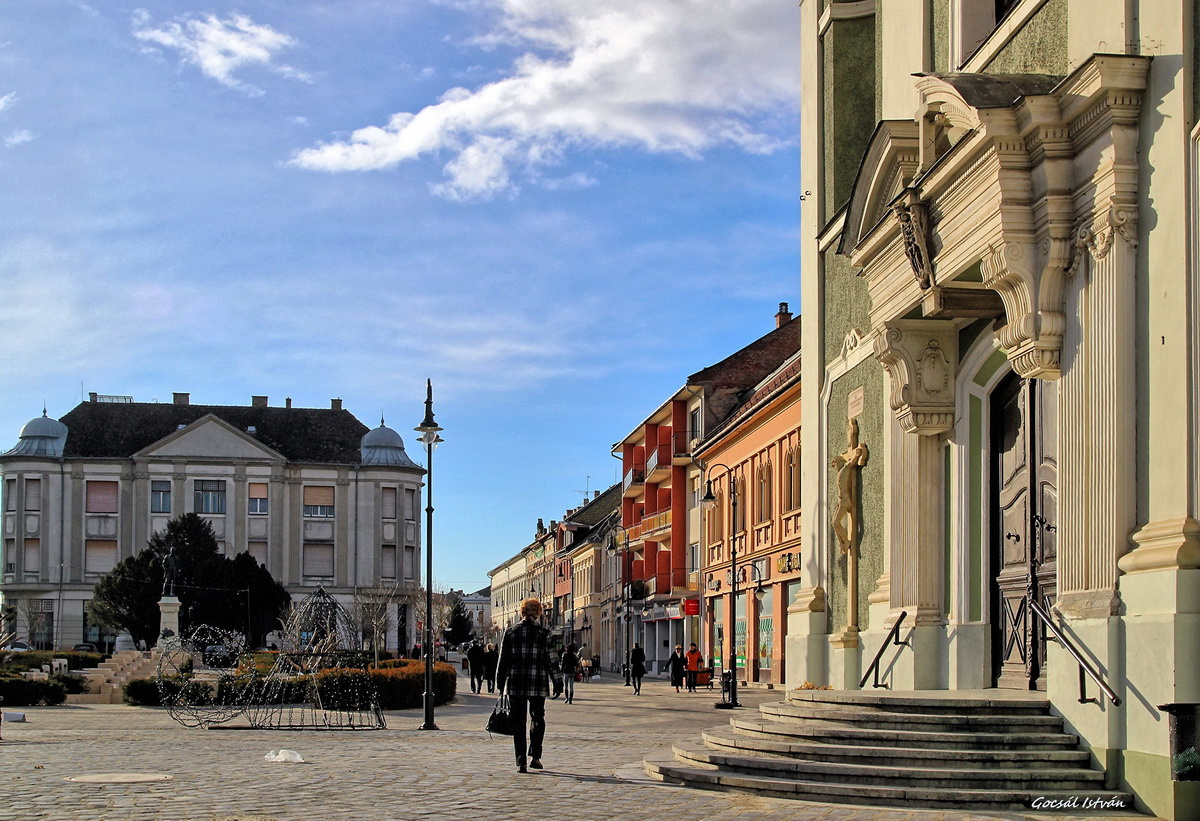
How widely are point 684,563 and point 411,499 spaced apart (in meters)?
56.3

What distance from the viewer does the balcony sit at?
6779cm

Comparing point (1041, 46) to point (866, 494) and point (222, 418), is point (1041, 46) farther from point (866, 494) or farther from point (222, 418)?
point (222, 418)

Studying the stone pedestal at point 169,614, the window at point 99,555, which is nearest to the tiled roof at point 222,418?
the window at point 99,555

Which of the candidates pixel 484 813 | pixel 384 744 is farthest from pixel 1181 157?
pixel 384 744

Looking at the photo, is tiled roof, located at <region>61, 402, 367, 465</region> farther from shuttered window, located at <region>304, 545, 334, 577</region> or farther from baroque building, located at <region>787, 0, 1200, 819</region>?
baroque building, located at <region>787, 0, 1200, 819</region>

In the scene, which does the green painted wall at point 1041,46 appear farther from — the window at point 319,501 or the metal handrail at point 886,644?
the window at point 319,501

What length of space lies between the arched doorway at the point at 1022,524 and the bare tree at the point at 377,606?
7860cm

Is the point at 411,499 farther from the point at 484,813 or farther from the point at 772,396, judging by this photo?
the point at 484,813

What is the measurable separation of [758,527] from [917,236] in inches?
1220

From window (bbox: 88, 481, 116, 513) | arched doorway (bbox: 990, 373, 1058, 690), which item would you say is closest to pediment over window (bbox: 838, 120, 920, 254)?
arched doorway (bbox: 990, 373, 1058, 690)

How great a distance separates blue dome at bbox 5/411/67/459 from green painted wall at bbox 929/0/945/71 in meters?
96.3

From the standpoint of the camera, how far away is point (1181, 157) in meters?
10.7

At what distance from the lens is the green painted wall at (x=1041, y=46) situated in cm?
1303

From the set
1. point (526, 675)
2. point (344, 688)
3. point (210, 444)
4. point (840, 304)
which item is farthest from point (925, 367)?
point (210, 444)
